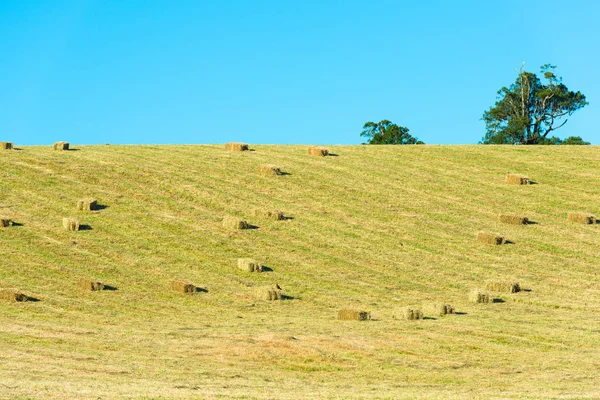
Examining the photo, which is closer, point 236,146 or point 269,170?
point 269,170

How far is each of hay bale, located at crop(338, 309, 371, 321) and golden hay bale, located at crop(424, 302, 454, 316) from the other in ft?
9.13

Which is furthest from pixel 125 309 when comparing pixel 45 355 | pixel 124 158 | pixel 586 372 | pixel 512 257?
pixel 124 158

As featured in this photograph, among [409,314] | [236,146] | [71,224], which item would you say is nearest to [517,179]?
[236,146]

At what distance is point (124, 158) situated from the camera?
2724 inches

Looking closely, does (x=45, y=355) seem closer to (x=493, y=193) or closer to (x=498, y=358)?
(x=498, y=358)

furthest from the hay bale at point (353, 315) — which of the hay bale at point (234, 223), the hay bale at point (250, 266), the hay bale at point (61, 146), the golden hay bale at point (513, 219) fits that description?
the hay bale at point (61, 146)

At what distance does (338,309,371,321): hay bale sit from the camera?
40.4 meters

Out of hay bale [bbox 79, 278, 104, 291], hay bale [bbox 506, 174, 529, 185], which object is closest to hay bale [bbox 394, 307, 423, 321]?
hay bale [bbox 79, 278, 104, 291]

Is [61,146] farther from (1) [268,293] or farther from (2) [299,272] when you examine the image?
(1) [268,293]

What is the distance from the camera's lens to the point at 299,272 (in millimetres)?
48531

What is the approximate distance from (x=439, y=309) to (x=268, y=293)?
25.0 feet

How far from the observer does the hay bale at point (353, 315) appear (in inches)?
1590

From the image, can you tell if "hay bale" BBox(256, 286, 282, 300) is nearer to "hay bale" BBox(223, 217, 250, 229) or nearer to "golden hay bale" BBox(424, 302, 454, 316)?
"golden hay bale" BBox(424, 302, 454, 316)

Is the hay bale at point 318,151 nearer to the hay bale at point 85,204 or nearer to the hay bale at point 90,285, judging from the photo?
the hay bale at point 85,204
